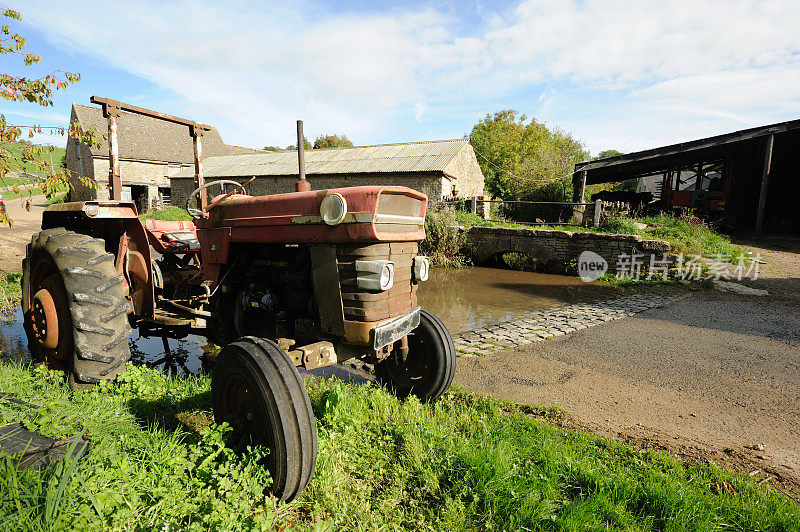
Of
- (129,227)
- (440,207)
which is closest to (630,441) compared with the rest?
(129,227)

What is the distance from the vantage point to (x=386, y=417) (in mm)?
3105

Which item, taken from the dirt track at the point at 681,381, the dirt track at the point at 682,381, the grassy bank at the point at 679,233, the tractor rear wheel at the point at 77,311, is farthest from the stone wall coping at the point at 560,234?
the tractor rear wheel at the point at 77,311

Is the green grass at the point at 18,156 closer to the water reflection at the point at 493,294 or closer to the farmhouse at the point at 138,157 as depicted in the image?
the water reflection at the point at 493,294

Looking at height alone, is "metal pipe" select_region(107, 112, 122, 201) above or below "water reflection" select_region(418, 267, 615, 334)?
above

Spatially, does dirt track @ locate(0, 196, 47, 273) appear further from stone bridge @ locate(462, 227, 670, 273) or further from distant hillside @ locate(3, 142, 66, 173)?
stone bridge @ locate(462, 227, 670, 273)

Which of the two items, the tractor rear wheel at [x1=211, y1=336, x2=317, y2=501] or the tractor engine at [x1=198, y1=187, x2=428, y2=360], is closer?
the tractor rear wheel at [x1=211, y1=336, x2=317, y2=501]

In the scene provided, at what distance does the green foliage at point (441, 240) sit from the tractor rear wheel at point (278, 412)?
10571 millimetres

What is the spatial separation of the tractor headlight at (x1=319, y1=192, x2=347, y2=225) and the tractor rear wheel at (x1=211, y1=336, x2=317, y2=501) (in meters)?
0.79

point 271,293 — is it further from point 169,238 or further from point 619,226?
point 619,226

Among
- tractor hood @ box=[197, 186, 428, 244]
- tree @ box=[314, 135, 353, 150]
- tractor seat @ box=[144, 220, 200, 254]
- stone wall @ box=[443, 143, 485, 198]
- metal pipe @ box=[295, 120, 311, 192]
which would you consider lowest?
tractor seat @ box=[144, 220, 200, 254]

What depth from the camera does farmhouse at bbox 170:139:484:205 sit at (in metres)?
19.0

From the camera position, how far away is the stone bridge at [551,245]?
414 inches

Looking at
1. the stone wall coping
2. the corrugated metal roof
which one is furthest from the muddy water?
the corrugated metal roof

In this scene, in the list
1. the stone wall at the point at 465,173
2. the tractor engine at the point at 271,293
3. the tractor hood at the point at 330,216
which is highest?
the stone wall at the point at 465,173
